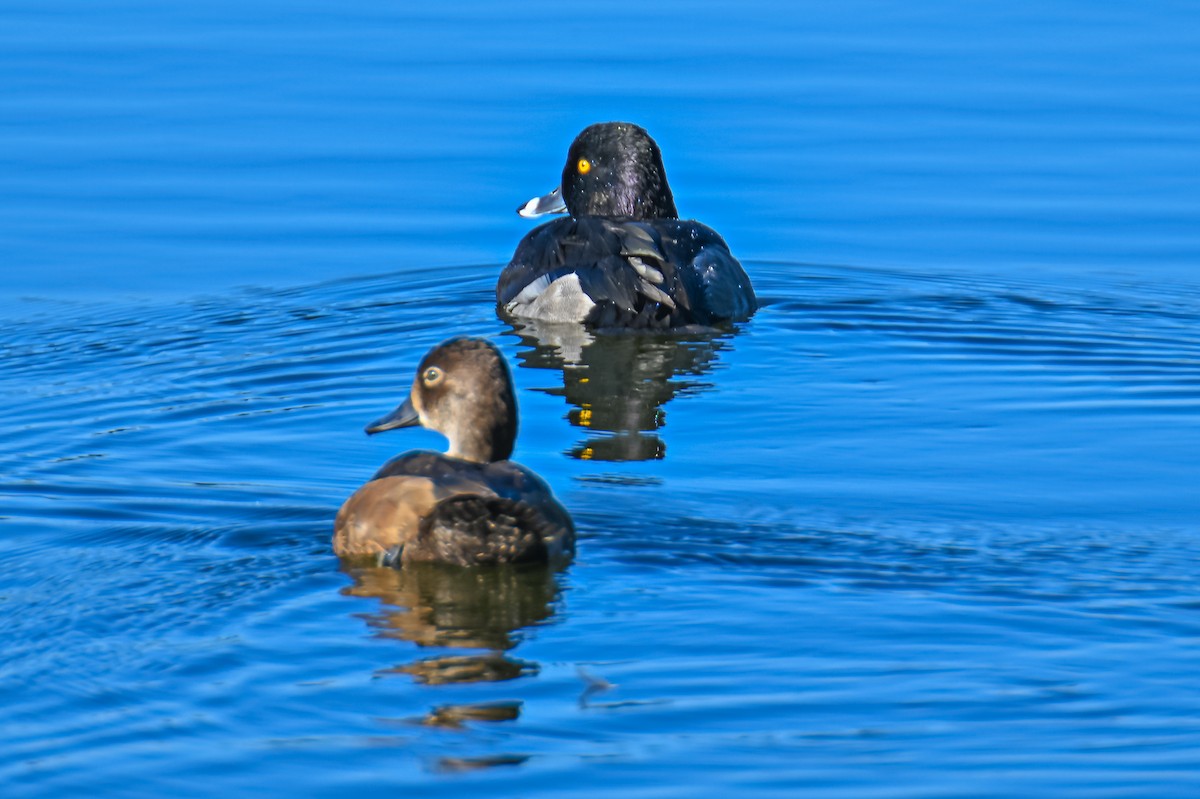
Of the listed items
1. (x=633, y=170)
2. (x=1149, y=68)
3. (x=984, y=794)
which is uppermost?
(x=1149, y=68)

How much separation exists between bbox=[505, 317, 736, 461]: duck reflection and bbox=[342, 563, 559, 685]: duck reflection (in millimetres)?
1904

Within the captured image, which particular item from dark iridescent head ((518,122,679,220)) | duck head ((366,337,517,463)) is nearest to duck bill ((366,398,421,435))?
duck head ((366,337,517,463))

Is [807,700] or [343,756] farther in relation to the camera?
[807,700]

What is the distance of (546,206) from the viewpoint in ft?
45.6

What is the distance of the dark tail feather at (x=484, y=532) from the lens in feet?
23.3

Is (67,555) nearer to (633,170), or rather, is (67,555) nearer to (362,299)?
(362,299)

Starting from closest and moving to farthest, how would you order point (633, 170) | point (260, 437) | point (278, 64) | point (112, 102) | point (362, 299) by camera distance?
point (260, 437)
point (362, 299)
point (633, 170)
point (112, 102)
point (278, 64)

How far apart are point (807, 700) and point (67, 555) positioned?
9.78ft

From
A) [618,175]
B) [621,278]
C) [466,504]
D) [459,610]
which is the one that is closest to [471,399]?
[466,504]

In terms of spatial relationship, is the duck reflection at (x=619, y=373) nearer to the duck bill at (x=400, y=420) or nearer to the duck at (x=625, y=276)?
the duck at (x=625, y=276)

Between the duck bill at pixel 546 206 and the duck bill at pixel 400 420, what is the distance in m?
5.84

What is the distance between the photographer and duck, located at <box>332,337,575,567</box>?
7.12 m

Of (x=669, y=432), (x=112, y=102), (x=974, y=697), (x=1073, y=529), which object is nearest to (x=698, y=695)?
(x=974, y=697)

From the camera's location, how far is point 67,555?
291 inches
